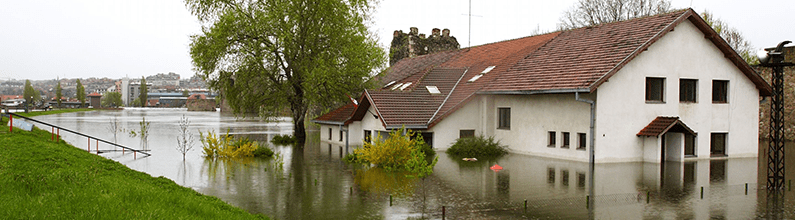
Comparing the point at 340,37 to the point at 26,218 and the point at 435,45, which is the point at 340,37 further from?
the point at 26,218

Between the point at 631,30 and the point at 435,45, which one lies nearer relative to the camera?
the point at 631,30

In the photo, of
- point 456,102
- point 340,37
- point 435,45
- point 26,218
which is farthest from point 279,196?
point 435,45

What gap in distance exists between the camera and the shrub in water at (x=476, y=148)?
27828mm

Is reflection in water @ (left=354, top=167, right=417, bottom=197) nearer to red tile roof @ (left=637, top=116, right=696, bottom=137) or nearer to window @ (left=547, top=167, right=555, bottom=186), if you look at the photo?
window @ (left=547, top=167, right=555, bottom=186)

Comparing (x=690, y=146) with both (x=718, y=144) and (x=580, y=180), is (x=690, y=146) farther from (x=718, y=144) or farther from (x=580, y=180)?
(x=580, y=180)

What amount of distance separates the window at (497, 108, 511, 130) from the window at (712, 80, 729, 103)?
9000mm

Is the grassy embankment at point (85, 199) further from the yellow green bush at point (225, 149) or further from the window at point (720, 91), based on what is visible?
the window at point (720, 91)

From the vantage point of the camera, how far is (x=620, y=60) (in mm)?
24297

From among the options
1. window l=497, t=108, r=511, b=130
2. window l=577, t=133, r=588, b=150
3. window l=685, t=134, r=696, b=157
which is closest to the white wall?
window l=685, t=134, r=696, b=157

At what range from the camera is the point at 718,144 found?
27.3 m

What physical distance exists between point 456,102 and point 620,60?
919 cm

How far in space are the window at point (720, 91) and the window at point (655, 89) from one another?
10.5 feet

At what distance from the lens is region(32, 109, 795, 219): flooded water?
13156 millimetres

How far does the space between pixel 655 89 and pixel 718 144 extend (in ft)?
14.4
